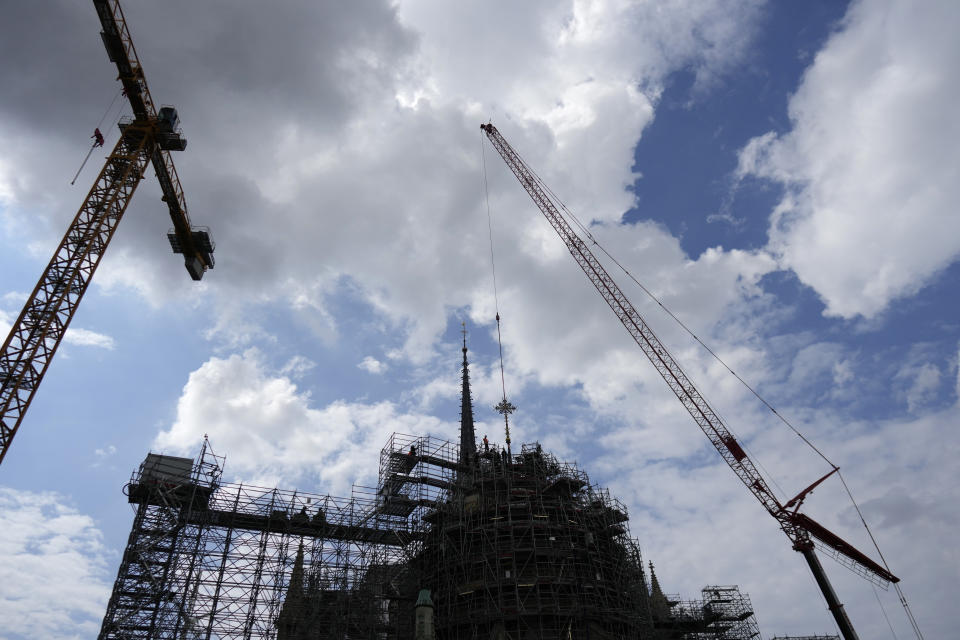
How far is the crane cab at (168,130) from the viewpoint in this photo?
6169cm

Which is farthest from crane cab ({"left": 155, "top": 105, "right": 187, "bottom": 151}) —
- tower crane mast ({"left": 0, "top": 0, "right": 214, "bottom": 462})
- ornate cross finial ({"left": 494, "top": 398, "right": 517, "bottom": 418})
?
ornate cross finial ({"left": 494, "top": 398, "right": 517, "bottom": 418})

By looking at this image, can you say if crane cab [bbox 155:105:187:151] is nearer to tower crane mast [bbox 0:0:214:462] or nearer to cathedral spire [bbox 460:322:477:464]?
tower crane mast [bbox 0:0:214:462]

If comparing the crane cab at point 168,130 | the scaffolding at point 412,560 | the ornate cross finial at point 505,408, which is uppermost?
the crane cab at point 168,130

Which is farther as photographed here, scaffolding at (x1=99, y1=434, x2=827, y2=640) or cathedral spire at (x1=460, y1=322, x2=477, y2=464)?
cathedral spire at (x1=460, y1=322, x2=477, y2=464)

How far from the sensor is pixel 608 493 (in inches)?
2517

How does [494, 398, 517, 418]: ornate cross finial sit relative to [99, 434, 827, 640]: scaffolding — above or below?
above

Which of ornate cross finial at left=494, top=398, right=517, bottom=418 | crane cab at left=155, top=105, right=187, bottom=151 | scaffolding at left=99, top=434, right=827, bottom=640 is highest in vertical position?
crane cab at left=155, top=105, right=187, bottom=151

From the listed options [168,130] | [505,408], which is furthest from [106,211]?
[505,408]

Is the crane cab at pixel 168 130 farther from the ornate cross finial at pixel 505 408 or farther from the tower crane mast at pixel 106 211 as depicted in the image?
Result: the ornate cross finial at pixel 505 408

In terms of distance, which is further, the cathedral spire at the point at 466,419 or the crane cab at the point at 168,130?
the cathedral spire at the point at 466,419

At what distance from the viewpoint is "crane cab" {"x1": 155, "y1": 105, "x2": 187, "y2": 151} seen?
6169 cm

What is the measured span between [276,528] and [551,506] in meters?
26.4

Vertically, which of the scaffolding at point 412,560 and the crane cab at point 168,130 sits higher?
the crane cab at point 168,130

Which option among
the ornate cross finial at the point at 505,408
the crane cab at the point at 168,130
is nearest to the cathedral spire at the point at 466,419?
the ornate cross finial at the point at 505,408
